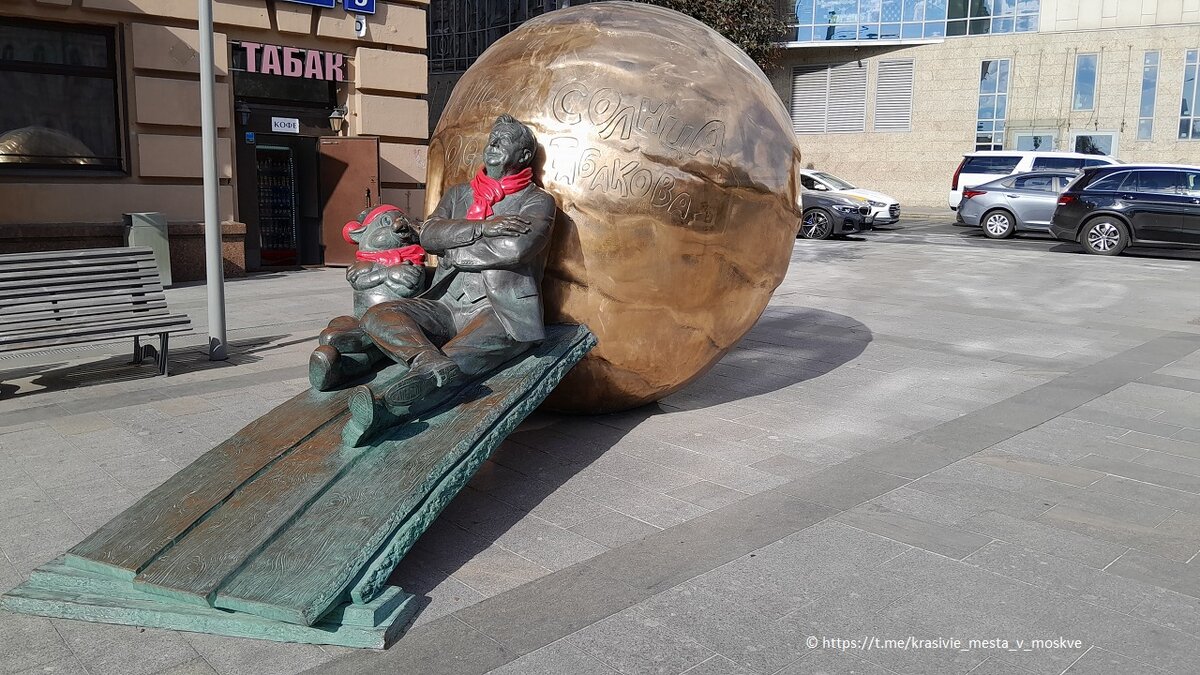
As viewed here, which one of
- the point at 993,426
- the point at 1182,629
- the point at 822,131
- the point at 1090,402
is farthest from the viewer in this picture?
the point at 822,131

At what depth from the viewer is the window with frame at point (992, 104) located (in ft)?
105

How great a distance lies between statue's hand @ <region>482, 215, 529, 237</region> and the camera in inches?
191

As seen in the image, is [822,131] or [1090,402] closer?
[1090,402]

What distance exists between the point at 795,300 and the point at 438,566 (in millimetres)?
8249

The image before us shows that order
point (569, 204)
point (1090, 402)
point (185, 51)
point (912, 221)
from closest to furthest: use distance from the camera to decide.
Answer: point (569, 204), point (1090, 402), point (185, 51), point (912, 221)

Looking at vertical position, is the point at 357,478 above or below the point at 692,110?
below

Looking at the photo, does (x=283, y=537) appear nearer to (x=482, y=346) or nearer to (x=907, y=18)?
(x=482, y=346)

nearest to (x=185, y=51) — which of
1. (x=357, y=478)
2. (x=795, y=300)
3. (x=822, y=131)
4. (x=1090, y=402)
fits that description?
(x=795, y=300)

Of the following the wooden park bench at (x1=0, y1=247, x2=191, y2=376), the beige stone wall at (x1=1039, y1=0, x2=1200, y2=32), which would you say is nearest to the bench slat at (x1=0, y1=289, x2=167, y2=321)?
the wooden park bench at (x1=0, y1=247, x2=191, y2=376)

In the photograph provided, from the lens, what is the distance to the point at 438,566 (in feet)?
13.3

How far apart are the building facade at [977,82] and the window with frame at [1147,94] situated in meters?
0.03

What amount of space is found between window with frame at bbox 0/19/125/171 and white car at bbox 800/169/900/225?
14010mm

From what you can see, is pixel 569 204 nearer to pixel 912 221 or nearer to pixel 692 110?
pixel 692 110

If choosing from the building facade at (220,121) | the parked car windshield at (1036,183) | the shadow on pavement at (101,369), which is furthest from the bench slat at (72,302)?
the parked car windshield at (1036,183)
